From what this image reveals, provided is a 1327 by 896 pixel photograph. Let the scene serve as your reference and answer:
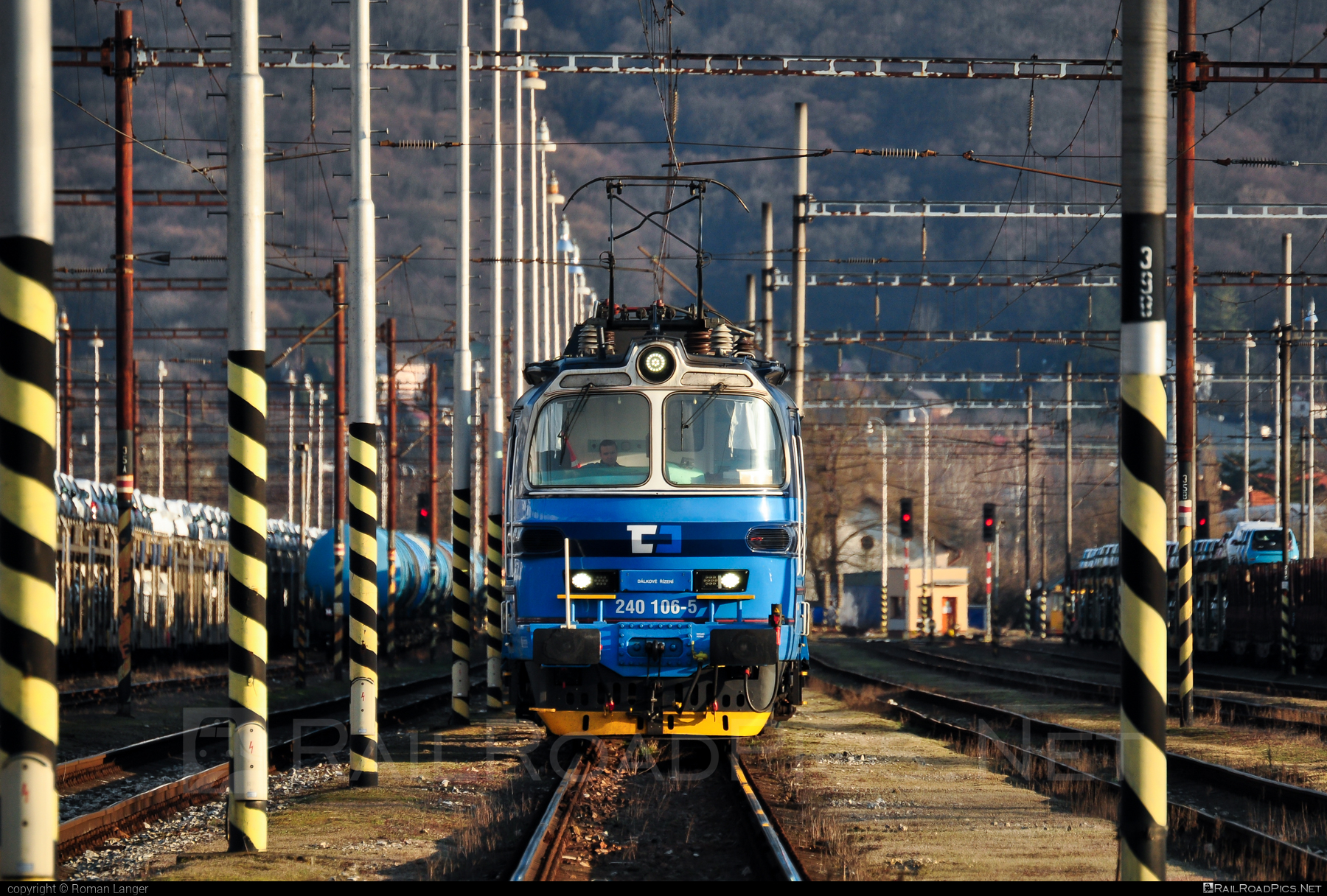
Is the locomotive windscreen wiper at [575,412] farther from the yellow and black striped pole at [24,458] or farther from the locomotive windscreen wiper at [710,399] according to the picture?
the yellow and black striped pole at [24,458]

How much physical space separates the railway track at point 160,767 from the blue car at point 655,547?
10.1 feet

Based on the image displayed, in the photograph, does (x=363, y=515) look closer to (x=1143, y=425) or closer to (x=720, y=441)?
(x=720, y=441)

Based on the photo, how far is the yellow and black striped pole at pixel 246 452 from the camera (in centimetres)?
1046

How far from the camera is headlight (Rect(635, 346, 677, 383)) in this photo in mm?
13969

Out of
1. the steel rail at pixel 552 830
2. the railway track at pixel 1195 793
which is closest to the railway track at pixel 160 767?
the steel rail at pixel 552 830

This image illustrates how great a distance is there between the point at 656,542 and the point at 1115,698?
14.8 metres

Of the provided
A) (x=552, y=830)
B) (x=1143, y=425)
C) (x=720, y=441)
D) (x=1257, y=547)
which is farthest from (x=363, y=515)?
(x=1257, y=547)

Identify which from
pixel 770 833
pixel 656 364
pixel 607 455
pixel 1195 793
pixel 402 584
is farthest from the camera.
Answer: pixel 402 584

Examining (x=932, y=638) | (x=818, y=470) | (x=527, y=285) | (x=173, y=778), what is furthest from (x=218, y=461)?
(x=173, y=778)

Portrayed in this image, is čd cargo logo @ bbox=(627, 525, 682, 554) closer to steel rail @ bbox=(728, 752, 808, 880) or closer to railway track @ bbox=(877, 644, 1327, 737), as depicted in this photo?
steel rail @ bbox=(728, 752, 808, 880)

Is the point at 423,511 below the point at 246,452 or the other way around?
below

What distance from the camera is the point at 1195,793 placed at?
1457 centimetres
